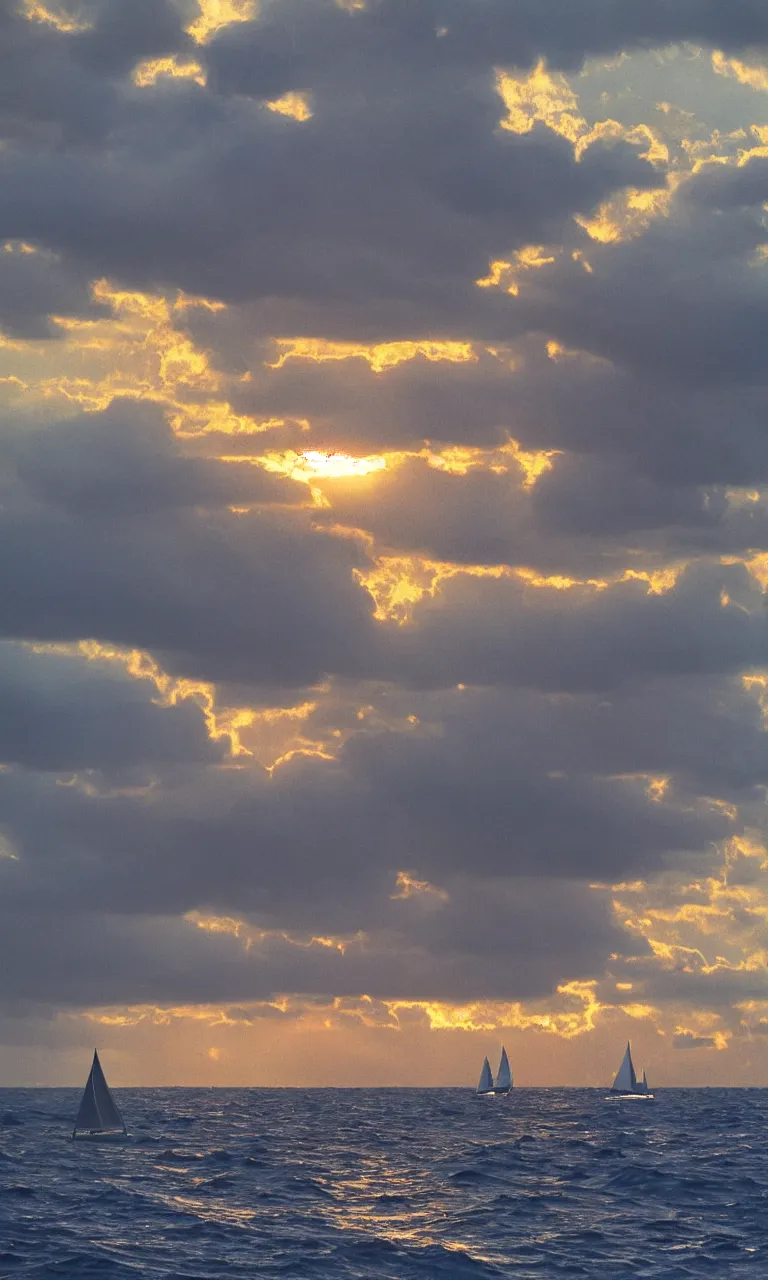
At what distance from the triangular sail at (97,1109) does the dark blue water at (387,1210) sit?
262 inches

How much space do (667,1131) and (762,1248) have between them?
9613cm

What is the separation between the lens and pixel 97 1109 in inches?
5778

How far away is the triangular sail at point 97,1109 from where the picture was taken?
147000 mm

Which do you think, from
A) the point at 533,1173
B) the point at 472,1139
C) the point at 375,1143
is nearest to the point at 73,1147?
the point at 375,1143

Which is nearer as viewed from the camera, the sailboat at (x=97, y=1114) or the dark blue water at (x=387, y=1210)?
the dark blue water at (x=387, y=1210)

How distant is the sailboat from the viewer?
14700cm

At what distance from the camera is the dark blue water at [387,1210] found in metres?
64.4

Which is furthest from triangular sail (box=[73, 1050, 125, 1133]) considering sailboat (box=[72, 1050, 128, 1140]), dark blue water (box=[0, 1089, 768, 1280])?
dark blue water (box=[0, 1089, 768, 1280])

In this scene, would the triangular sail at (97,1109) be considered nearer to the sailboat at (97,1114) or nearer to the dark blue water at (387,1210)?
the sailboat at (97,1114)

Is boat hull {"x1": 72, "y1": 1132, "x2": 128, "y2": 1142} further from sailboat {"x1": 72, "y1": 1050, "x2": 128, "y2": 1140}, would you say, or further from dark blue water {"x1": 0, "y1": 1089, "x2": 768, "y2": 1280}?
dark blue water {"x1": 0, "y1": 1089, "x2": 768, "y2": 1280}

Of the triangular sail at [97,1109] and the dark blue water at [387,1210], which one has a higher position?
the triangular sail at [97,1109]

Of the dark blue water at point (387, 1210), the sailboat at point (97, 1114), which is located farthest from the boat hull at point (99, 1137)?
the dark blue water at point (387, 1210)

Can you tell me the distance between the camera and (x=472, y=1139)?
151m

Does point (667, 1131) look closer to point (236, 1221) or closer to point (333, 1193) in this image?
point (333, 1193)
